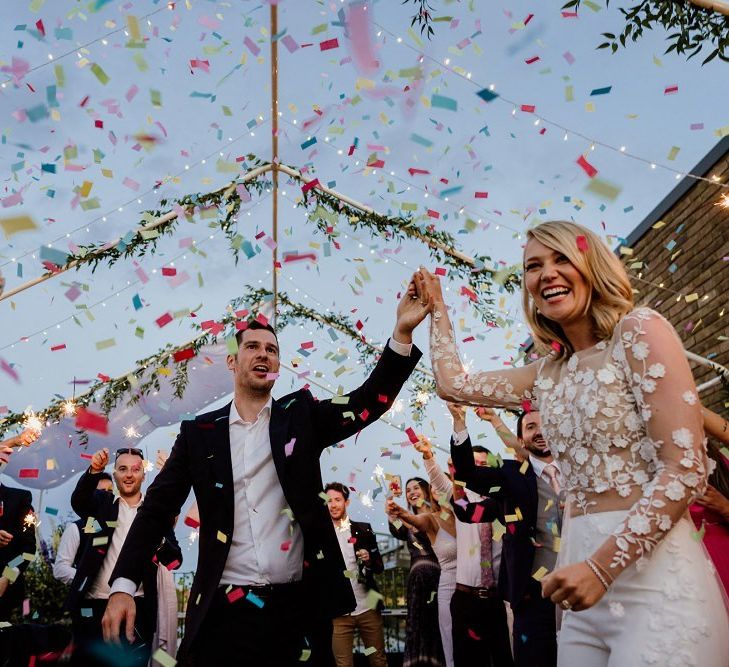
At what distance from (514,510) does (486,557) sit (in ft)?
4.83

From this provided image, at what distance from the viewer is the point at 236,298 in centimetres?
874

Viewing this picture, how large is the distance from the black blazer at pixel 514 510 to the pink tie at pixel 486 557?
37.6 inches

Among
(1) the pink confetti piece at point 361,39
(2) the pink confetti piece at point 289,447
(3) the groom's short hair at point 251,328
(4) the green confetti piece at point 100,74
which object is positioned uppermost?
(1) the pink confetti piece at point 361,39

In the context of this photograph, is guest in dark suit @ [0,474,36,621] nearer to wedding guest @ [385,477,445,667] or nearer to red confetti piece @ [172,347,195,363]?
red confetti piece @ [172,347,195,363]

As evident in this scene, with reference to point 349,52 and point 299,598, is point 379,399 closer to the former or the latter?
point 299,598

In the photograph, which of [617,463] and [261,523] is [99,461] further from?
[617,463]

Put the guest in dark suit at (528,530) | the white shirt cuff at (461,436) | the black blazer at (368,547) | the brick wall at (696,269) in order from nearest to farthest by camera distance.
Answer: the white shirt cuff at (461,436), the guest in dark suit at (528,530), the black blazer at (368,547), the brick wall at (696,269)

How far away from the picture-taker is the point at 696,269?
7484 millimetres

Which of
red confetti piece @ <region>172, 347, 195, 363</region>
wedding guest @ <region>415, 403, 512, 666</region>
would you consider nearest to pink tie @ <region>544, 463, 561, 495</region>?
wedding guest @ <region>415, 403, 512, 666</region>

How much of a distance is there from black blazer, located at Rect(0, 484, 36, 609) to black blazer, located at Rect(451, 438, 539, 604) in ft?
11.8

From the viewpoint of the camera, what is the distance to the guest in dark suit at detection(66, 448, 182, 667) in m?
4.86

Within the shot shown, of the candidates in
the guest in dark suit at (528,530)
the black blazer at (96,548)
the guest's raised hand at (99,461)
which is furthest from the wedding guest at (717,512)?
the guest's raised hand at (99,461)

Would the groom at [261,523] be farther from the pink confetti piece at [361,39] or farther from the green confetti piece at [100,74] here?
the pink confetti piece at [361,39]

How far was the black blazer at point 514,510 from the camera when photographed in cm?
406
